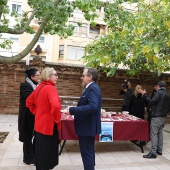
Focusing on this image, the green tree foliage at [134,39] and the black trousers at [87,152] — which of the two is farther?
the green tree foliage at [134,39]

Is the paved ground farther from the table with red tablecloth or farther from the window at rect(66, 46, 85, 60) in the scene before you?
the window at rect(66, 46, 85, 60)

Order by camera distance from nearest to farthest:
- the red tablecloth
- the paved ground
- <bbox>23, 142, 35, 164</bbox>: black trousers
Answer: <bbox>23, 142, 35, 164</bbox>: black trousers < the paved ground < the red tablecloth

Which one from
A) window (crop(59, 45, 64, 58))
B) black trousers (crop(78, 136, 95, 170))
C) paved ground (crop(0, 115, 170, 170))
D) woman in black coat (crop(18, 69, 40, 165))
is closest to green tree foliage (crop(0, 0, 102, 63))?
woman in black coat (crop(18, 69, 40, 165))

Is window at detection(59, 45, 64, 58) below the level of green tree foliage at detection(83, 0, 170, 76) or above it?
above

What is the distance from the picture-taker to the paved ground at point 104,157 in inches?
160

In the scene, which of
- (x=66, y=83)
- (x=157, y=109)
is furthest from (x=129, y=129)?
(x=66, y=83)

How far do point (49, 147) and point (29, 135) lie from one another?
0.90 metres

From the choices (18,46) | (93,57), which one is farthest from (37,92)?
(18,46)

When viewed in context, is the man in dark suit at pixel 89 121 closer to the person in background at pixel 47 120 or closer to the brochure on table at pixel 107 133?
the person in background at pixel 47 120

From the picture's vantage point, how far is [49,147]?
2980 millimetres

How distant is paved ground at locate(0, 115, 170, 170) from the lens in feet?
13.4

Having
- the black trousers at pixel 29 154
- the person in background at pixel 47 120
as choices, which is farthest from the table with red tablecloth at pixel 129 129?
the person in background at pixel 47 120

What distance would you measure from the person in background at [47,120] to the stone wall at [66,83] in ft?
20.1

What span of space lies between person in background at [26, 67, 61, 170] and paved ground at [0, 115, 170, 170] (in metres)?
1.06
